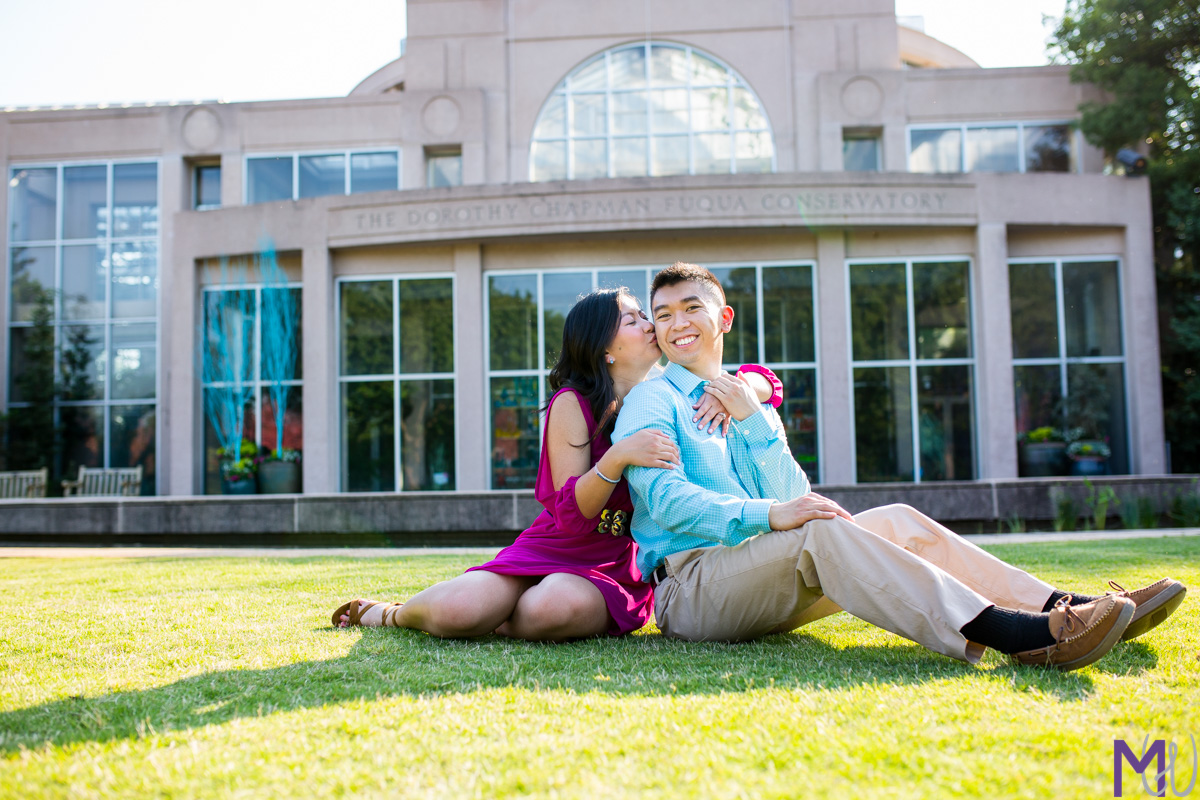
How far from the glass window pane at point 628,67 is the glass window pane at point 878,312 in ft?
18.6

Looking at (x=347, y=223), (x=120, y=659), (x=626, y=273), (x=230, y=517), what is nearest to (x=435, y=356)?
(x=347, y=223)

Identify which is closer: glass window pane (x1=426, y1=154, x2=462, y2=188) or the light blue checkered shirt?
the light blue checkered shirt

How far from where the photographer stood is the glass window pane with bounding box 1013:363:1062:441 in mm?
13625

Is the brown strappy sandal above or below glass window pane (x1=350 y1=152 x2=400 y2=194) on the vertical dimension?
below

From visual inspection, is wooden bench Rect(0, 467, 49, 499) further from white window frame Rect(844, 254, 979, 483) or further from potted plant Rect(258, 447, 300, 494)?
white window frame Rect(844, 254, 979, 483)

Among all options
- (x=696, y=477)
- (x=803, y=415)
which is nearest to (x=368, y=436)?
(x=803, y=415)

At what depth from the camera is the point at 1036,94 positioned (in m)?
15.1

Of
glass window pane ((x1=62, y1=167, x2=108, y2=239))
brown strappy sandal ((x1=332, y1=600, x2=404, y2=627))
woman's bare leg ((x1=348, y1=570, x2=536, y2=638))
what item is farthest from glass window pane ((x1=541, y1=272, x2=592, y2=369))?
woman's bare leg ((x1=348, y1=570, x2=536, y2=638))

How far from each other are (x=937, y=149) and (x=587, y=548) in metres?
14.7

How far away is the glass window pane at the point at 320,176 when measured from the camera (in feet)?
52.5

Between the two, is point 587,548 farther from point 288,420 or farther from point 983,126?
point 983,126

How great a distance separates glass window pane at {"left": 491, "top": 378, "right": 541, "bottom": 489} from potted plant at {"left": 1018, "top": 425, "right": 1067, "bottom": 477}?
8.07 m

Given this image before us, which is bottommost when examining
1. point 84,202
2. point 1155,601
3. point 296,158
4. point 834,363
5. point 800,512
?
point 1155,601

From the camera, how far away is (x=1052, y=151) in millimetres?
15172
